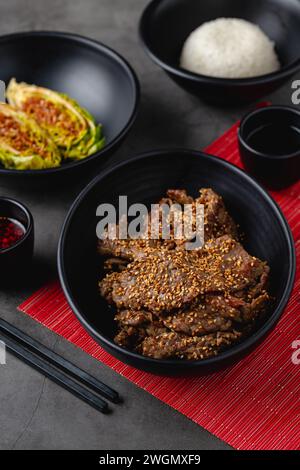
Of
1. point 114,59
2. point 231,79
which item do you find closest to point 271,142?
point 231,79

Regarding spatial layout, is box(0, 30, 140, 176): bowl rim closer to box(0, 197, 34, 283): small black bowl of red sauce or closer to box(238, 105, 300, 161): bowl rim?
box(0, 197, 34, 283): small black bowl of red sauce

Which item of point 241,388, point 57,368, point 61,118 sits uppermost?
point 61,118

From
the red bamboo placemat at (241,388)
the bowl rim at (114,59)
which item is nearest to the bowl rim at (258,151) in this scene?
the bowl rim at (114,59)

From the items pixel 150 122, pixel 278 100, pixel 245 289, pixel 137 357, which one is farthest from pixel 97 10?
pixel 137 357

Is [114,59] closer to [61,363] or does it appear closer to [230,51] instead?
[230,51]

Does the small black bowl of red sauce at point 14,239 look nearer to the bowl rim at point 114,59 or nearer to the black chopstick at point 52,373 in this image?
the bowl rim at point 114,59
